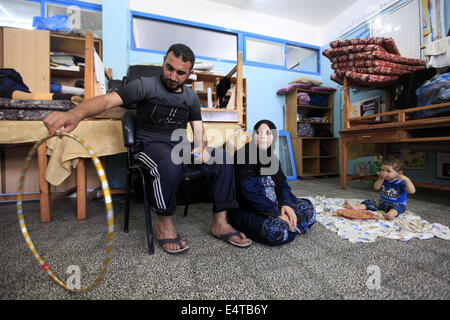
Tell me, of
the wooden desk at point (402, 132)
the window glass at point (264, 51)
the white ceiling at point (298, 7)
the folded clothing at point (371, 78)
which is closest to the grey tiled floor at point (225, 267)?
the wooden desk at point (402, 132)

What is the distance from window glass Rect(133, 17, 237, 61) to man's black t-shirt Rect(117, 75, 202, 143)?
8.58ft

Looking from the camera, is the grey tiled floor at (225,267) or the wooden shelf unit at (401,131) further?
the wooden shelf unit at (401,131)

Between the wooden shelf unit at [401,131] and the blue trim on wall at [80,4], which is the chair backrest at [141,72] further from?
the wooden shelf unit at [401,131]

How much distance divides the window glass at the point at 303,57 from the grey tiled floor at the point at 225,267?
3.94m

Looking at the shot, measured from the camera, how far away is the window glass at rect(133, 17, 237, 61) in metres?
3.28

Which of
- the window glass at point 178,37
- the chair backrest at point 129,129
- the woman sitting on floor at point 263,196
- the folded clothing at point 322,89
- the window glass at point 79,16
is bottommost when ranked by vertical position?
the woman sitting on floor at point 263,196

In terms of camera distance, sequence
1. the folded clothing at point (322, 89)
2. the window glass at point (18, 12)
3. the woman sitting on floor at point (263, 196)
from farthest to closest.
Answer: the folded clothing at point (322, 89) < the window glass at point (18, 12) < the woman sitting on floor at point (263, 196)

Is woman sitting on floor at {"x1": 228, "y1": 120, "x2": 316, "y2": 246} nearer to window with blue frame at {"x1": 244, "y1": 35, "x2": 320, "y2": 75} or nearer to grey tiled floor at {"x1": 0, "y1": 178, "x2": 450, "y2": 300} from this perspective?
grey tiled floor at {"x1": 0, "y1": 178, "x2": 450, "y2": 300}

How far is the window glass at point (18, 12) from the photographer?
2.64 meters

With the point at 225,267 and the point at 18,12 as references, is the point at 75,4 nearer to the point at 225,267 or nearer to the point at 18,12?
the point at 18,12

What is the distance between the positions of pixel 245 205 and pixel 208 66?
2211 mm

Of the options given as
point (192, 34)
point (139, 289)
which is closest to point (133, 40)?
point (192, 34)
